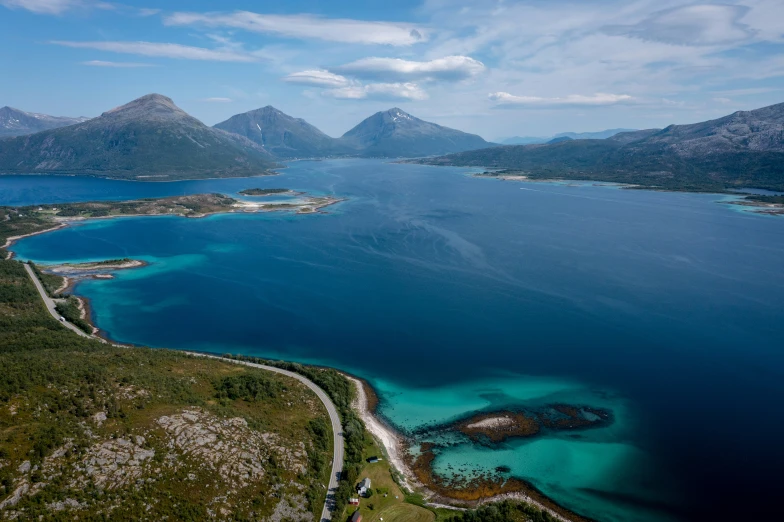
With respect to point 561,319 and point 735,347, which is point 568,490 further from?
point 735,347

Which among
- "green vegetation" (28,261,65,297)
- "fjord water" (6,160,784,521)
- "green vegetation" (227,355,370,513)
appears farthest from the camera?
"green vegetation" (28,261,65,297)

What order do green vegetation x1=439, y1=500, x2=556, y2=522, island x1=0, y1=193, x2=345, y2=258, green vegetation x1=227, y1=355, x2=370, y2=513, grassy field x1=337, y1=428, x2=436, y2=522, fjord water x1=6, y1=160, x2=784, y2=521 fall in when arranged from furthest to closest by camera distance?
island x1=0, y1=193, x2=345, y2=258 → fjord water x1=6, y1=160, x2=784, y2=521 → green vegetation x1=227, y1=355, x2=370, y2=513 → grassy field x1=337, y1=428, x2=436, y2=522 → green vegetation x1=439, y1=500, x2=556, y2=522

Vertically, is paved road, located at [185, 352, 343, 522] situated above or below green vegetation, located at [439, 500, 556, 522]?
above

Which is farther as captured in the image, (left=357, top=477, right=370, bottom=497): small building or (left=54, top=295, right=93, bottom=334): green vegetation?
(left=54, top=295, right=93, bottom=334): green vegetation

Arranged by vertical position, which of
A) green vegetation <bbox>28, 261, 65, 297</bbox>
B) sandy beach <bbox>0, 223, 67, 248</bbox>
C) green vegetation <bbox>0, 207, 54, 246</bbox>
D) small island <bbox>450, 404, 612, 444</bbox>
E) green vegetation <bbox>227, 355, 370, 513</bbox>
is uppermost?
green vegetation <bbox>0, 207, 54, 246</bbox>

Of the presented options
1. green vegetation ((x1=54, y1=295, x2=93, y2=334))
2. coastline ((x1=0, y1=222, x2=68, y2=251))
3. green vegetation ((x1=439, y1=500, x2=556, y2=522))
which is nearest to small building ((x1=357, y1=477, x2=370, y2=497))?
green vegetation ((x1=439, y1=500, x2=556, y2=522))

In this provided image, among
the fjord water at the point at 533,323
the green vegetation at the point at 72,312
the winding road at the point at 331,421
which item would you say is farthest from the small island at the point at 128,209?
the winding road at the point at 331,421

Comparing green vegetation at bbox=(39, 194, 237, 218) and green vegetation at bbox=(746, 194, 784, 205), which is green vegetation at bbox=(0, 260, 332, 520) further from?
green vegetation at bbox=(746, 194, 784, 205)

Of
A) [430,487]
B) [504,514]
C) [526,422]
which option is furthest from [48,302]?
[504,514]
